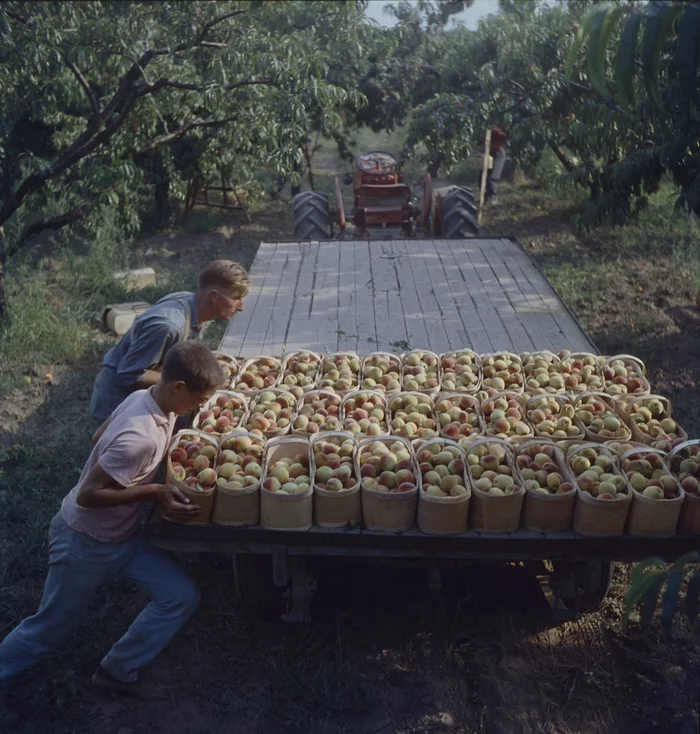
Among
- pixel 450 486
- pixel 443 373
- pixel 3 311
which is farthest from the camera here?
pixel 3 311

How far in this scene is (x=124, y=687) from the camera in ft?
11.9

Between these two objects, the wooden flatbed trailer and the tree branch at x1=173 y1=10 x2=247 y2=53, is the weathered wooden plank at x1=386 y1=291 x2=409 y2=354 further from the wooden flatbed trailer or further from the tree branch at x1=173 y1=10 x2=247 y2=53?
the tree branch at x1=173 y1=10 x2=247 y2=53

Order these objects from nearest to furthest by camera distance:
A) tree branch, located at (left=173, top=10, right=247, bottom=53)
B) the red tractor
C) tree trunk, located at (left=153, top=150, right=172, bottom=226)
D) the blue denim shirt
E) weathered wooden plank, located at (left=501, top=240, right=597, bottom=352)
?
the blue denim shirt
weathered wooden plank, located at (left=501, top=240, right=597, bottom=352)
tree branch, located at (left=173, top=10, right=247, bottom=53)
the red tractor
tree trunk, located at (left=153, top=150, right=172, bottom=226)

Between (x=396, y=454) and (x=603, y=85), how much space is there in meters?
2.07

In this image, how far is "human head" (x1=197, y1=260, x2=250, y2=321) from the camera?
167 inches

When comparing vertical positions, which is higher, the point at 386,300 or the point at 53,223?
the point at 53,223

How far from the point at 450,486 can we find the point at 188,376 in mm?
1261

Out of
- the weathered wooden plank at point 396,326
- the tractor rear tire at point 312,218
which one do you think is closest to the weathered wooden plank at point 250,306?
the weathered wooden plank at point 396,326

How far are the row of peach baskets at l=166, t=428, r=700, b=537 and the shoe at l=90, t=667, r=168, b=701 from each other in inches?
34.4

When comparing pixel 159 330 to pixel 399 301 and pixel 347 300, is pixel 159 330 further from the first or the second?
pixel 399 301

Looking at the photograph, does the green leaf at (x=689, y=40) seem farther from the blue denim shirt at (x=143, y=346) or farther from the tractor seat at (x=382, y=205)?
the tractor seat at (x=382, y=205)

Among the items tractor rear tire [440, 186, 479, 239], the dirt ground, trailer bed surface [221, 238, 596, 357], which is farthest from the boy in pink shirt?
tractor rear tire [440, 186, 479, 239]

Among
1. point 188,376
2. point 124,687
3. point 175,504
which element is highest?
point 188,376

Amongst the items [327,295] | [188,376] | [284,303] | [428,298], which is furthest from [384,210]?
[188,376]
